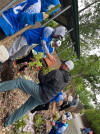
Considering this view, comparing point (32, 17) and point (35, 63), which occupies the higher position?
point (32, 17)

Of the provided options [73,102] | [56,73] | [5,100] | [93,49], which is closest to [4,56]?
[56,73]

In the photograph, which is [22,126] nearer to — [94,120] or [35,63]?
[35,63]

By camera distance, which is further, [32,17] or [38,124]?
[38,124]

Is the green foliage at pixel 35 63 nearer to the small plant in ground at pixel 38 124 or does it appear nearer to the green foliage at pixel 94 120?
the small plant in ground at pixel 38 124

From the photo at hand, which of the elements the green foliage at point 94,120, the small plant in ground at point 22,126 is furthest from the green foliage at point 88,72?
the small plant in ground at point 22,126

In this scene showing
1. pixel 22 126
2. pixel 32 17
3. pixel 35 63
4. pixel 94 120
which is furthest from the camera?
pixel 94 120

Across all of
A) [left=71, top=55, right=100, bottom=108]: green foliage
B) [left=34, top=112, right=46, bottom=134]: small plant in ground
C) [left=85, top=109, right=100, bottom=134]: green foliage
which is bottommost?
[left=85, top=109, right=100, bottom=134]: green foliage

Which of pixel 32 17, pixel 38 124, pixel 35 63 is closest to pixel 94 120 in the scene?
pixel 38 124

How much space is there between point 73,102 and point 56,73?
5.60 m

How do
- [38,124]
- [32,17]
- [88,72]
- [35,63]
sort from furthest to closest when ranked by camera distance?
[88,72]
[35,63]
[38,124]
[32,17]

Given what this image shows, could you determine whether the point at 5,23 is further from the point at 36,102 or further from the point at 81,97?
the point at 81,97

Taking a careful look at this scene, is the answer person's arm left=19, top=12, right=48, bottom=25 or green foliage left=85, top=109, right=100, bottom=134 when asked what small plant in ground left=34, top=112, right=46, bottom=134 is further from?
green foliage left=85, top=109, right=100, bottom=134

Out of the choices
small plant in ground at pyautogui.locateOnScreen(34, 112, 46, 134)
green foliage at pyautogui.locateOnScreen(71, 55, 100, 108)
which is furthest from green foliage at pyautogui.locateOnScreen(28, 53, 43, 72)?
green foliage at pyautogui.locateOnScreen(71, 55, 100, 108)

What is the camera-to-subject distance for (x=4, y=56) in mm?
2945
